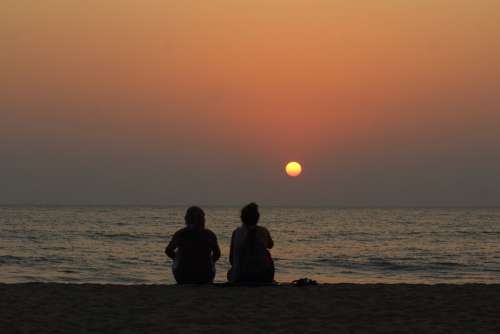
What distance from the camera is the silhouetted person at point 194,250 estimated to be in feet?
38.4

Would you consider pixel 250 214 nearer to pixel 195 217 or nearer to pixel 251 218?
pixel 251 218

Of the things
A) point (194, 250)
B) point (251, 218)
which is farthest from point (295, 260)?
point (251, 218)

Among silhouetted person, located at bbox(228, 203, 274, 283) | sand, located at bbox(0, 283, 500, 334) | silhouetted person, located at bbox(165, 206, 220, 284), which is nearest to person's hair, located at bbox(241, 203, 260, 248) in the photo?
silhouetted person, located at bbox(228, 203, 274, 283)

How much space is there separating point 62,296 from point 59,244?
34.7 metres

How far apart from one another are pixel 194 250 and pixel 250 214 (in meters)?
1.19

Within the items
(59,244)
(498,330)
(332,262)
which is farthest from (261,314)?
(59,244)

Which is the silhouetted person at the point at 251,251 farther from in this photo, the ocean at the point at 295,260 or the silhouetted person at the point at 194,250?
the ocean at the point at 295,260

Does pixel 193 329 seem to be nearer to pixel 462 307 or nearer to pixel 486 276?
pixel 462 307

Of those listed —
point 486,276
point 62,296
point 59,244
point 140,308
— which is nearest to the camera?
point 140,308

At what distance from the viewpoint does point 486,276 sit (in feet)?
91.1

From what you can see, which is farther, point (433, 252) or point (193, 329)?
point (433, 252)

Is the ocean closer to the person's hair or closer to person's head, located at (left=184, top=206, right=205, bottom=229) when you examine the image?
person's head, located at (left=184, top=206, right=205, bottom=229)

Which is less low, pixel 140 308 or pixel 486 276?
pixel 140 308

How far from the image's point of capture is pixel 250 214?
11.3 m
